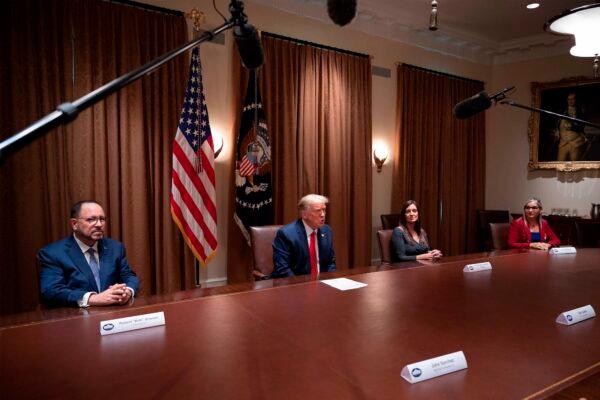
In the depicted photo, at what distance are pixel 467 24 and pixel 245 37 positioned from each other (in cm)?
570

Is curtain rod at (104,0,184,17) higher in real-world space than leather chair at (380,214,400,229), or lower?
higher

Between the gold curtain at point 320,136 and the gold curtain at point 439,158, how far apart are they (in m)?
0.68

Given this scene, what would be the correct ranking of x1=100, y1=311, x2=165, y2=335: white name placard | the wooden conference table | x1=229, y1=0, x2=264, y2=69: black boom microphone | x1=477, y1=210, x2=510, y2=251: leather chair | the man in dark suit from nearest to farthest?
1. x1=229, y1=0, x2=264, y2=69: black boom microphone
2. the wooden conference table
3. x1=100, y1=311, x2=165, y2=335: white name placard
4. the man in dark suit
5. x1=477, y1=210, x2=510, y2=251: leather chair

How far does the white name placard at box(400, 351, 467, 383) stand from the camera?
1.12 metres

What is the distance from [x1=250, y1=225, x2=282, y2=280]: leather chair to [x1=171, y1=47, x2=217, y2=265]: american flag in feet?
2.47

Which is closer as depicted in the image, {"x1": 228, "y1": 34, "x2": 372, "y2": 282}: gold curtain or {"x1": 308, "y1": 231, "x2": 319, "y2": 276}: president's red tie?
{"x1": 308, "y1": 231, "x2": 319, "y2": 276}: president's red tie

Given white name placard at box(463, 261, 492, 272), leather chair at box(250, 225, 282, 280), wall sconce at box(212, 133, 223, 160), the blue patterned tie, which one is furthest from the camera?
wall sconce at box(212, 133, 223, 160)

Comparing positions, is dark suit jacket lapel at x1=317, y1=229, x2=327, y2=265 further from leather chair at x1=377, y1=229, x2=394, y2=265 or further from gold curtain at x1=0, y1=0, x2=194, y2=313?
gold curtain at x1=0, y1=0, x2=194, y2=313

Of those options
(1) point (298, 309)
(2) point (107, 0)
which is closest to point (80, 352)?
(1) point (298, 309)

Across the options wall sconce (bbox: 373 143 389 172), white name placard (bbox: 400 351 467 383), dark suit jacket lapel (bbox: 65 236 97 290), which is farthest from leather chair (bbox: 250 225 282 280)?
wall sconce (bbox: 373 143 389 172)

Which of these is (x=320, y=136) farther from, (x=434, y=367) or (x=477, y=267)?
(x=434, y=367)

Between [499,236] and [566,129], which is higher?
[566,129]

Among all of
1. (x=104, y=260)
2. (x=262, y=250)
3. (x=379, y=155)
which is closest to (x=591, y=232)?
(x=379, y=155)

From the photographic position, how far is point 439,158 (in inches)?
243
